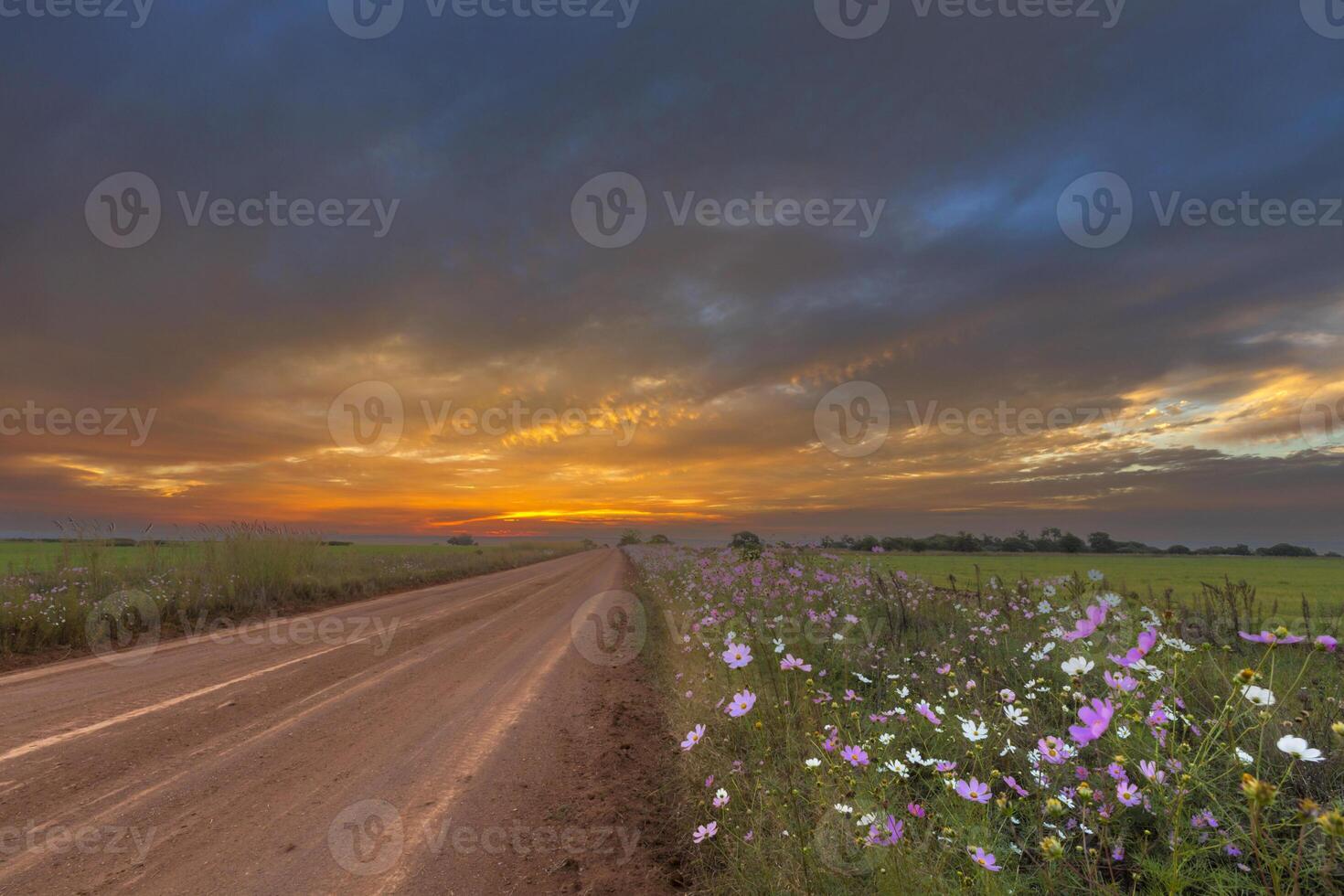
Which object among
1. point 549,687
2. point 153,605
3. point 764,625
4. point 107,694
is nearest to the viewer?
point 107,694

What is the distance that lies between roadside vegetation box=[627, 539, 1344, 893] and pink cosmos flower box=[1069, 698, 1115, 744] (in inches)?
0.4

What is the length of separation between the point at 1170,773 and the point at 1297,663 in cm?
590

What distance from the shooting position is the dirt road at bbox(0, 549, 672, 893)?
343 centimetres

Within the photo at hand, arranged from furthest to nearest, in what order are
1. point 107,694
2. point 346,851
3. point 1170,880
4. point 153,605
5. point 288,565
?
point 288,565
point 153,605
point 107,694
point 346,851
point 1170,880

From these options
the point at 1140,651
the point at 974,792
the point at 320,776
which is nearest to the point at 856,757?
the point at 974,792

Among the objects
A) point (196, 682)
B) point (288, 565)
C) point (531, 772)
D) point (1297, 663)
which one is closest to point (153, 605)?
point (288, 565)

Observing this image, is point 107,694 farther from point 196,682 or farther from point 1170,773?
point 1170,773

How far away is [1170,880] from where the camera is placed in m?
1.84

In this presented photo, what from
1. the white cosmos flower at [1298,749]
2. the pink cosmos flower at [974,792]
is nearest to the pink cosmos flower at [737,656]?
the pink cosmos flower at [974,792]

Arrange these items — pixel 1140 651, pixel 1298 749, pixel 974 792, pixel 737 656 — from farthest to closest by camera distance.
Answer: pixel 737 656
pixel 974 792
pixel 1140 651
pixel 1298 749

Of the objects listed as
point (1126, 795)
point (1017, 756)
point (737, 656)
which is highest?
point (737, 656)

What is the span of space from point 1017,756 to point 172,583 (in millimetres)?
15776

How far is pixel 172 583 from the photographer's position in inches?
500

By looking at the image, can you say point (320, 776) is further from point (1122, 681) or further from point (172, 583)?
point (172, 583)
